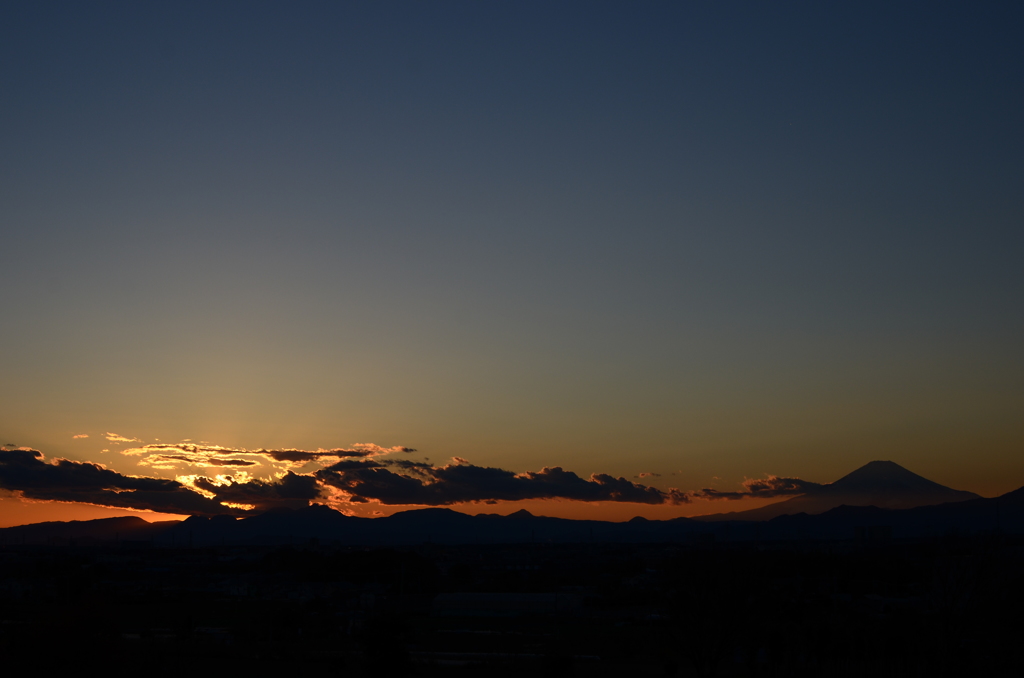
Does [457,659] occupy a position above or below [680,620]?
below

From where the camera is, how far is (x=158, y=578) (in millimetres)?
115812

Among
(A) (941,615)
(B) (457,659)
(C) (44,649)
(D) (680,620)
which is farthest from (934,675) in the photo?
(C) (44,649)

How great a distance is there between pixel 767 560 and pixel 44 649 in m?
34.4

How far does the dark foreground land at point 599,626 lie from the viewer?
29.3 m

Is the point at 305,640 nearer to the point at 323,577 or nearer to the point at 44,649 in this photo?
the point at 44,649

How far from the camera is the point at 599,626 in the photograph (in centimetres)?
5862

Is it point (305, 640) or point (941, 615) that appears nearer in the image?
point (941, 615)

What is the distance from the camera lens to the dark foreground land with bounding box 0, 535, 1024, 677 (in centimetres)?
2927

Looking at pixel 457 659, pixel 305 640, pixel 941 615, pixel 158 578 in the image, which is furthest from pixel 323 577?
pixel 941 615

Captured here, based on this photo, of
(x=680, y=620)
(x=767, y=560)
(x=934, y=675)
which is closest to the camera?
(x=934, y=675)

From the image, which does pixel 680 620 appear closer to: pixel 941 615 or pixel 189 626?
pixel 941 615

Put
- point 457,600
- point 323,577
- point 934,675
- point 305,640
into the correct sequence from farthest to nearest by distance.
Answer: point 323,577 < point 457,600 < point 305,640 < point 934,675

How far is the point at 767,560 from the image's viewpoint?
46781mm

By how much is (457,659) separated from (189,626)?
15821mm
